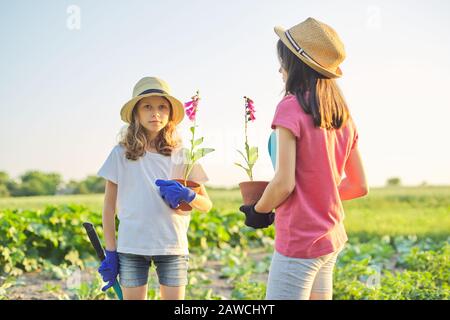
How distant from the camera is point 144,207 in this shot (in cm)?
272

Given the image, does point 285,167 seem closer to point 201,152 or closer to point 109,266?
point 201,152

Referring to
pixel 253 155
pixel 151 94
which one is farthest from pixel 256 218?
pixel 151 94

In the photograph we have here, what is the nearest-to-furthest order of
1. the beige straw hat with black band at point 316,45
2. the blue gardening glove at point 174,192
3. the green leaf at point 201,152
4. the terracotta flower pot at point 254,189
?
the beige straw hat with black band at point 316,45 → the terracotta flower pot at point 254,189 → the blue gardening glove at point 174,192 → the green leaf at point 201,152

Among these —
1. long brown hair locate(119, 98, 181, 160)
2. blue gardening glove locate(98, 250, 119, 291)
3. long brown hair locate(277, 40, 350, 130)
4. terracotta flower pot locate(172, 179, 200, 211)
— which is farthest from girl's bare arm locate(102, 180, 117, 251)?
long brown hair locate(277, 40, 350, 130)

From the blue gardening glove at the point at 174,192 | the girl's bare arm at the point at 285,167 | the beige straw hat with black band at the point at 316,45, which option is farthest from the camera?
the blue gardening glove at the point at 174,192

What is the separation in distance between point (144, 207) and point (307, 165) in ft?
2.72

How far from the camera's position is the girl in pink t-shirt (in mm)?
2193

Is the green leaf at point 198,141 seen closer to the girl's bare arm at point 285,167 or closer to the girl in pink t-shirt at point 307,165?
the girl in pink t-shirt at point 307,165

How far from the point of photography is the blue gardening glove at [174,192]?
263cm

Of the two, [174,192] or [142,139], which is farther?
[142,139]

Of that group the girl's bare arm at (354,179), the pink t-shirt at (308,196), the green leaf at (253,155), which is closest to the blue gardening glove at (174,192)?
the green leaf at (253,155)

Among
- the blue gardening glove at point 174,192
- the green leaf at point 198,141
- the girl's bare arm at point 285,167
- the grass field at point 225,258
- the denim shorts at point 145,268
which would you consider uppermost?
the green leaf at point 198,141

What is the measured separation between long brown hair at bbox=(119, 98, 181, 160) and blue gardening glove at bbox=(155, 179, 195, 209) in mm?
192
